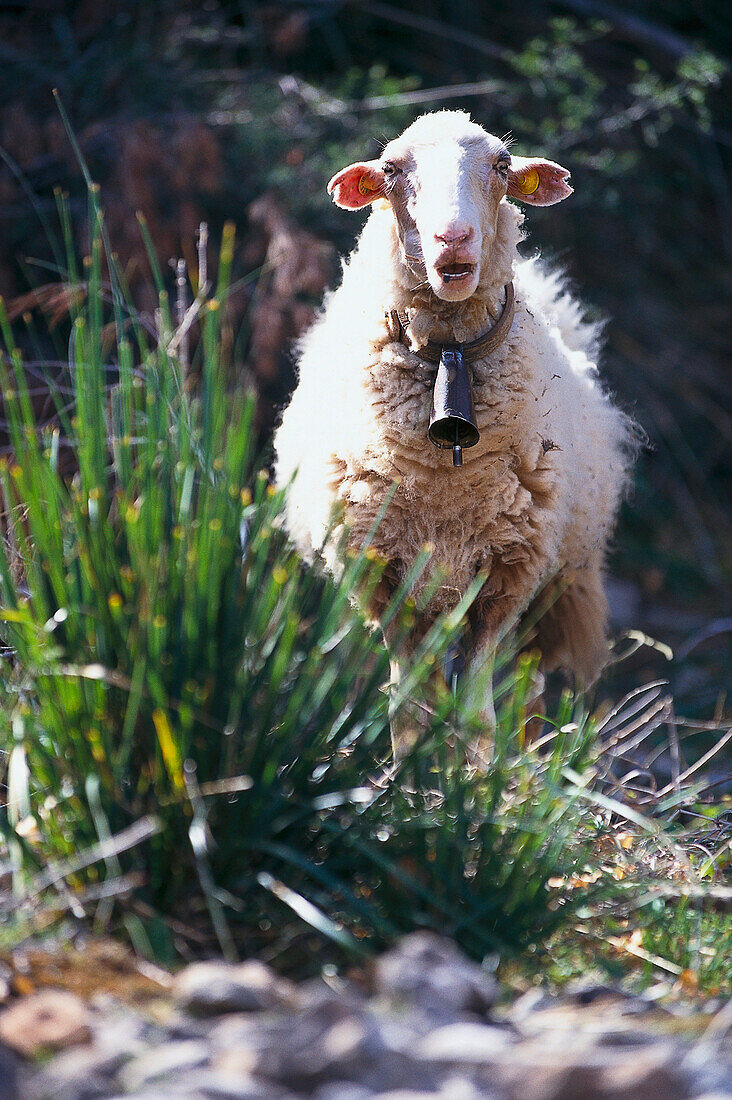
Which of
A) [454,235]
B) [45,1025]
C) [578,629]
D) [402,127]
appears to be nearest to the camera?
[45,1025]

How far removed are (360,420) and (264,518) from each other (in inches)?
41.7

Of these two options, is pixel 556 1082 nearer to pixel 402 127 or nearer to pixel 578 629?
pixel 578 629

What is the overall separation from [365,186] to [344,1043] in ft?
8.54

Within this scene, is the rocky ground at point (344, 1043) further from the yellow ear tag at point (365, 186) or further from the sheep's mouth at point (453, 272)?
the yellow ear tag at point (365, 186)

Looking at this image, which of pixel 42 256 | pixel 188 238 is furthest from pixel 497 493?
pixel 42 256

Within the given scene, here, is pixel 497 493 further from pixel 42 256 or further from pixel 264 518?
pixel 42 256

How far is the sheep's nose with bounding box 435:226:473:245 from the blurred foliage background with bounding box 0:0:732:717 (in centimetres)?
206

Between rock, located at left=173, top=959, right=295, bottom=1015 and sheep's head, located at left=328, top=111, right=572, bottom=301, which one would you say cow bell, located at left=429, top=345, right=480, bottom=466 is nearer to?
sheep's head, located at left=328, top=111, right=572, bottom=301

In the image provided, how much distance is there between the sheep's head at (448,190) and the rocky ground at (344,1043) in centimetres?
184

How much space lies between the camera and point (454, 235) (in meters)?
2.94

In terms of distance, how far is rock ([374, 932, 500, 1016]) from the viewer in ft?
5.44

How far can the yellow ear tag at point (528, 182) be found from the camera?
3.41m

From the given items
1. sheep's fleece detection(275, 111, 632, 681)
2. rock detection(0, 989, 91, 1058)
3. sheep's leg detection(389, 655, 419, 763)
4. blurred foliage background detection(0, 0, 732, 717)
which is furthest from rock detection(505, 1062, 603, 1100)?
blurred foliage background detection(0, 0, 732, 717)

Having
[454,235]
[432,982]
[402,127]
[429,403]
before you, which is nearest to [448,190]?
[454,235]
